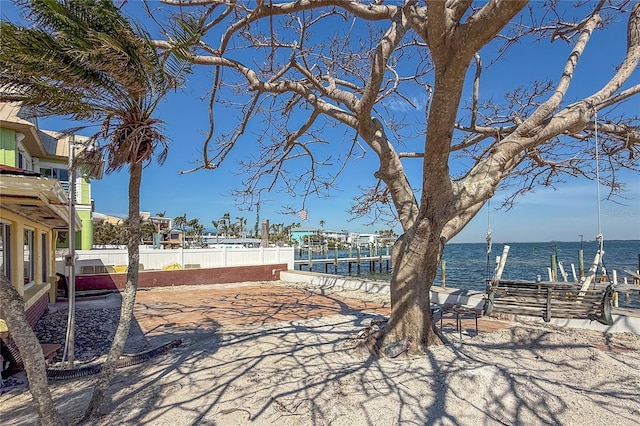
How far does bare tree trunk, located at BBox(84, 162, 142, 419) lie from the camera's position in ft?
10.9

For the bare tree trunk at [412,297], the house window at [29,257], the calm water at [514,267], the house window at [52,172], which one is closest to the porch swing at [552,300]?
the bare tree trunk at [412,297]

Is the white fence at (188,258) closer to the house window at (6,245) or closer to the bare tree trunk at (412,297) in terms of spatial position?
the house window at (6,245)

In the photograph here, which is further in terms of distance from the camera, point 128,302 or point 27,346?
point 128,302

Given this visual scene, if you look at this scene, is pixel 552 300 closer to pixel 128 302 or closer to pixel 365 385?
pixel 365 385

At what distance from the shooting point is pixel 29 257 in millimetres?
7891

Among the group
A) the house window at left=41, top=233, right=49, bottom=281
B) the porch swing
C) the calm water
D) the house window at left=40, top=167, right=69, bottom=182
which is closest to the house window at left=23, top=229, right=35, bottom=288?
the house window at left=41, top=233, right=49, bottom=281

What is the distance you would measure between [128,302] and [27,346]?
0.81 m

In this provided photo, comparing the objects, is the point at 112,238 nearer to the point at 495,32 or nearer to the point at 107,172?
the point at 107,172

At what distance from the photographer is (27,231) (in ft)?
25.2

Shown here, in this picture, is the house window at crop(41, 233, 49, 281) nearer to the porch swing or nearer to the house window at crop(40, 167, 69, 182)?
the house window at crop(40, 167, 69, 182)

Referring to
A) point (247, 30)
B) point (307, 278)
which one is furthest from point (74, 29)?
point (307, 278)

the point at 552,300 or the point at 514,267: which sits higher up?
A: the point at 552,300

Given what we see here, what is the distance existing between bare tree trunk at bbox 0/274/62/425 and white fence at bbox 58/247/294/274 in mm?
12076

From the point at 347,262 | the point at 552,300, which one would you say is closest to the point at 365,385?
the point at 552,300
